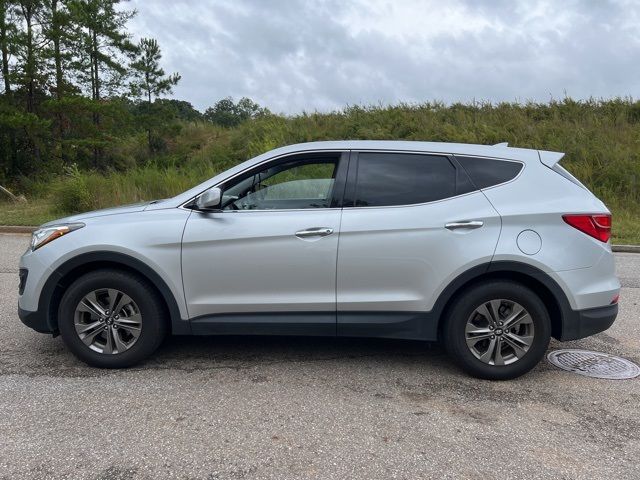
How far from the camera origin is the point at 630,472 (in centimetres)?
272

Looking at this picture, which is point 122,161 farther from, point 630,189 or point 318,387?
point 318,387

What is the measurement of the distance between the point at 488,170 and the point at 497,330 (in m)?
1.22

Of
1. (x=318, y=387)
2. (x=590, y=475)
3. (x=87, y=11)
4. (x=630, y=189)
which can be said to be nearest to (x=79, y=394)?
(x=318, y=387)

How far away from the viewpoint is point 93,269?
3.93 metres

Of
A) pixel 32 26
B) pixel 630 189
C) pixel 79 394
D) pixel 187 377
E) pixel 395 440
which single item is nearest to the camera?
pixel 395 440

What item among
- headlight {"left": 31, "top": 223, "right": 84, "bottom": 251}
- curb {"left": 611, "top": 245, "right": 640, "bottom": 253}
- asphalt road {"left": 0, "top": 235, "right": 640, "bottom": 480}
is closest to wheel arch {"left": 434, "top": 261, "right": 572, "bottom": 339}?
asphalt road {"left": 0, "top": 235, "right": 640, "bottom": 480}

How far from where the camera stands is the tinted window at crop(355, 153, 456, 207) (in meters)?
3.85

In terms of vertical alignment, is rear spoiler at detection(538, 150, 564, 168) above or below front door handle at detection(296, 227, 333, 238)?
above

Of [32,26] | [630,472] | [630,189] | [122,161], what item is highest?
[32,26]

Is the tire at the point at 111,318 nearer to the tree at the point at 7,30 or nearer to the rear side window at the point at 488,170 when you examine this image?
the rear side window at the point at 488,170

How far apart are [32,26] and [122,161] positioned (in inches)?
287

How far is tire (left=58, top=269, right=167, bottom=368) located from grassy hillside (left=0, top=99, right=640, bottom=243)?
1099cm

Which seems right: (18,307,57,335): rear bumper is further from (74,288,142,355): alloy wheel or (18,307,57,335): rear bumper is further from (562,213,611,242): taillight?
(562,213,611,242): taillight

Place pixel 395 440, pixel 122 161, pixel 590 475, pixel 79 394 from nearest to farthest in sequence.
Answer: pixel 590 475 → pixel 395 440 → pixel 79 394 → pixel 122 161
